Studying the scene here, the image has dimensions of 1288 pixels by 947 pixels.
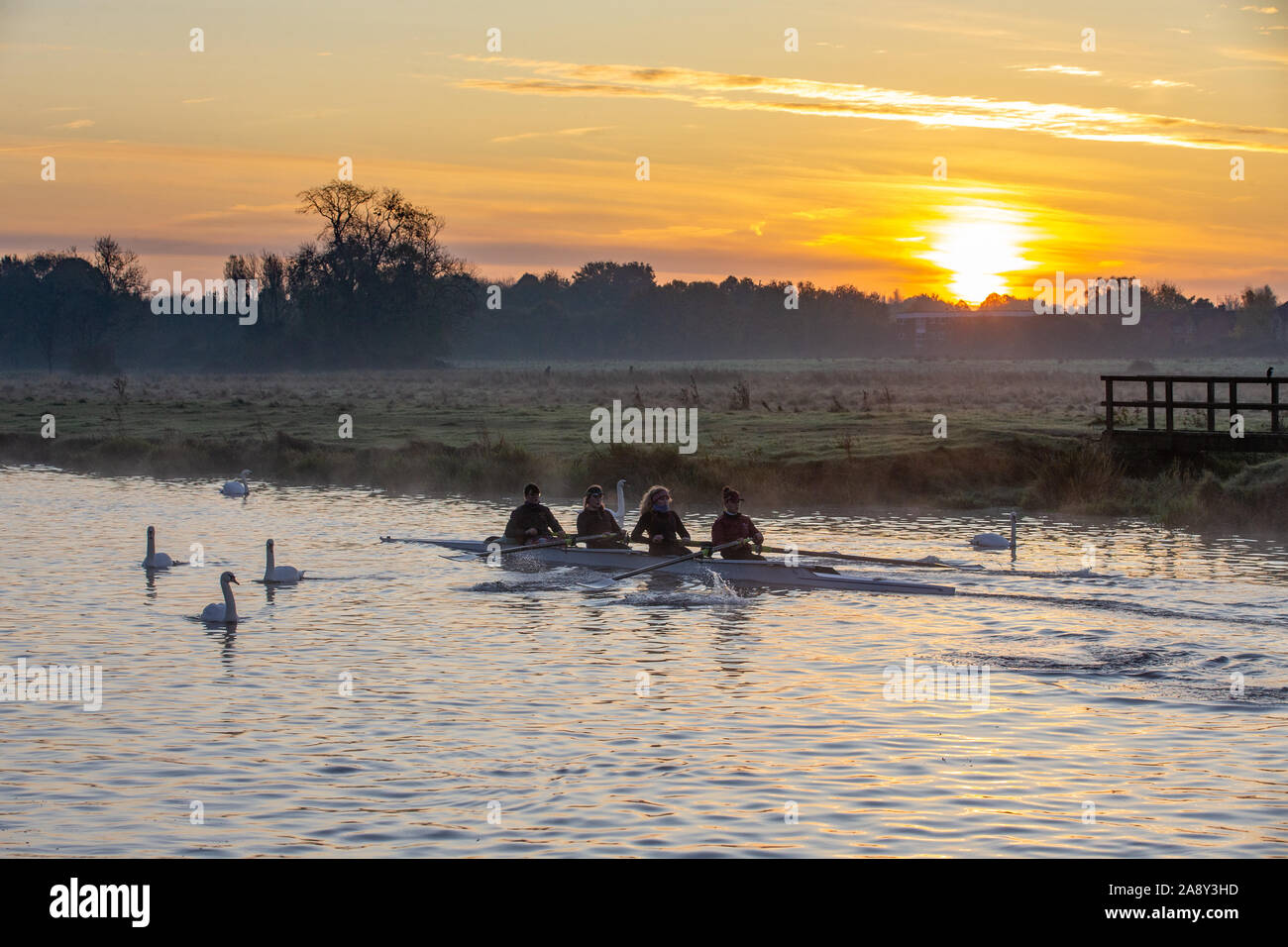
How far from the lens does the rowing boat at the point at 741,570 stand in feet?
61.3

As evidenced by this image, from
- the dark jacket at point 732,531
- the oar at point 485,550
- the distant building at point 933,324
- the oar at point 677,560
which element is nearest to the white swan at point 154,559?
the oar at point 485,550

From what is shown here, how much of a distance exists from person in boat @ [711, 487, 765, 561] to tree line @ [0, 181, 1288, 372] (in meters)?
88.1

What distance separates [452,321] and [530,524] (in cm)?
9708

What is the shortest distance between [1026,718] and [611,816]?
14.8 ft

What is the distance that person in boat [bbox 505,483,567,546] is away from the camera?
72.7ft

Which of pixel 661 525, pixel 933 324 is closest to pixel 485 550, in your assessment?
pixel 661 525

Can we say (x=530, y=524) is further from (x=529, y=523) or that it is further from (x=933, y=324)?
(x=933, y=324)

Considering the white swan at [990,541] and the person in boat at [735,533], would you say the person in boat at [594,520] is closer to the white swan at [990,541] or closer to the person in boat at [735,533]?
the person in boat at [735,533]

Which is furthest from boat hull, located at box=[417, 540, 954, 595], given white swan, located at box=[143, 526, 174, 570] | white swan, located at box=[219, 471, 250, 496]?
white swan, located at box=[219, 471, 250, 496]

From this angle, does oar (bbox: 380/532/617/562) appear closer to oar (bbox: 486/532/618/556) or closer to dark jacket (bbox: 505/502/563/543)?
oar (bbox: 486/532/618/556)
